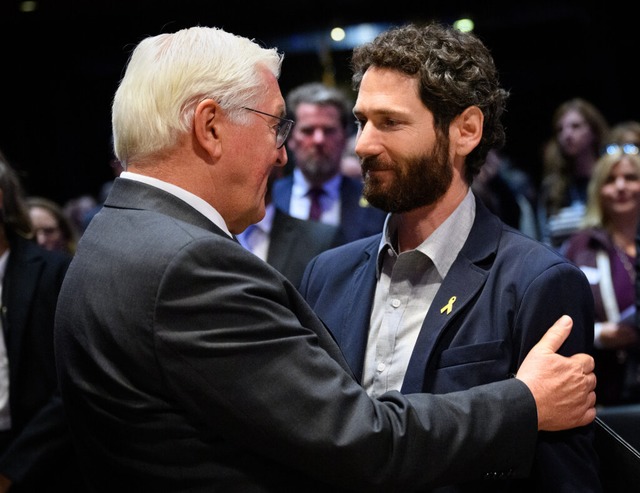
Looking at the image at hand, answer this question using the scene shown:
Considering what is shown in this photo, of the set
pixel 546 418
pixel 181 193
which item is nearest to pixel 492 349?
pixel 546 418

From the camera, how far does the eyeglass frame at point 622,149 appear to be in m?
4.66

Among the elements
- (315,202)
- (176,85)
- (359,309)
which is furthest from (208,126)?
(315,202)

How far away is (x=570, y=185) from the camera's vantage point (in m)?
5.50

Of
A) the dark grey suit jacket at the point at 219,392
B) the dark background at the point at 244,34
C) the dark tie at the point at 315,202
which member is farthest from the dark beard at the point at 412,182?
the dark background at the point at 244,34

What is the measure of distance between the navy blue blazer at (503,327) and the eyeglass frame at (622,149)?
8.92 feet

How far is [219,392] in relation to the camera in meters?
1.64

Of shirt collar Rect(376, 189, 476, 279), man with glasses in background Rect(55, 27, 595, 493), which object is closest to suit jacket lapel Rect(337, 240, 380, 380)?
shirt collar Rect(376, 189, 476, 279)

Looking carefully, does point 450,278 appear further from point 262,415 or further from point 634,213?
point 634,213

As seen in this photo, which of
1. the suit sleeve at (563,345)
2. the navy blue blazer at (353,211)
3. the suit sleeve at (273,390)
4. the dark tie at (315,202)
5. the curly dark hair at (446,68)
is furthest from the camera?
the dark tie at (315,202)

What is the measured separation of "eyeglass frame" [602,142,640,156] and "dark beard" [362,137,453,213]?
8.97 ft

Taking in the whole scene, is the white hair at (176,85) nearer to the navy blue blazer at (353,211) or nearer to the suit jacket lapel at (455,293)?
the suit jacket lapel at (455,293)

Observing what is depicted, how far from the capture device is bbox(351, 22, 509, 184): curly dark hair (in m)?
2.18

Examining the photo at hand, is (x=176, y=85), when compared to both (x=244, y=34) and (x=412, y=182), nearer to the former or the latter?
(x=412, y=182)

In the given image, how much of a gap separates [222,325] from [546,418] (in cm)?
70
